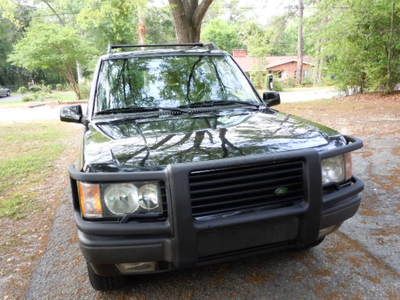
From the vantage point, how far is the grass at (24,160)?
5004mm

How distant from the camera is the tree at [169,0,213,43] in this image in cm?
1028

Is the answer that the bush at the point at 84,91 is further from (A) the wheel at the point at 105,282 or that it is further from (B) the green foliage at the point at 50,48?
(A) the wheel at the point at 105,282

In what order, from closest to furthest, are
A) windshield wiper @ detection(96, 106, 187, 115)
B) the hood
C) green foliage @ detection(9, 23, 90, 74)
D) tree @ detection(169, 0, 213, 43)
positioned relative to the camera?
the hood → windshield wiper @ detection(96, 106, 187, 115) → tree @ detection(169, 0, 213, 43) → green foliage @ detection(9, 23, 90, 74)

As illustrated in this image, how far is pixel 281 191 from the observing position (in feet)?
7.51

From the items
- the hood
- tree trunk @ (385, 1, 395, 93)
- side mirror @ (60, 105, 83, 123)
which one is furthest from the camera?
tree trunk @ (385, 1, 395, 93)

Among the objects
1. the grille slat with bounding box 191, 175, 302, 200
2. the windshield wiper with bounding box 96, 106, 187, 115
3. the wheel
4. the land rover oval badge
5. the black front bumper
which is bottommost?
the wheel

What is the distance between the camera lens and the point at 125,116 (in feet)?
10.5

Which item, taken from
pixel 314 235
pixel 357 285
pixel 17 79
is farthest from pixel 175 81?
pixel 17 79

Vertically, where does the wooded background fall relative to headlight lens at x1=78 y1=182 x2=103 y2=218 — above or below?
above

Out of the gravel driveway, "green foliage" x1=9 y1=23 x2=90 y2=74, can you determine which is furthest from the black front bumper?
"green foliage" x1=9 y1=23 x2=90 y2=74

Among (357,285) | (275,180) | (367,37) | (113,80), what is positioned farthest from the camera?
(367,37)

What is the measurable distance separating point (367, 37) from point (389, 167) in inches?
384

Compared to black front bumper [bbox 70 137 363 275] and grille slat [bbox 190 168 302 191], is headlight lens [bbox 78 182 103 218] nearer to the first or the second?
black front bumper [bbox 70 137 363 275]

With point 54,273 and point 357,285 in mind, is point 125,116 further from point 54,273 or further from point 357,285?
point 357,285
